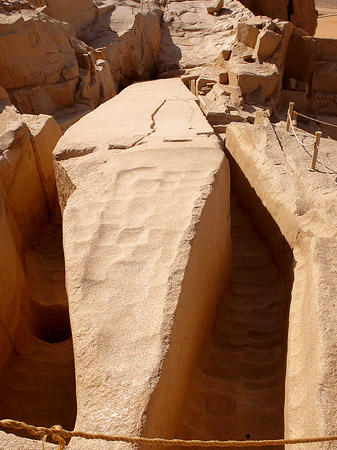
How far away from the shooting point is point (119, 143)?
3.12 meters

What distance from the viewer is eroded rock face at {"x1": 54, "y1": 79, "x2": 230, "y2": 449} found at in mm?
1501

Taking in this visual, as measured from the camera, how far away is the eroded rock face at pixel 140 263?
1501mm

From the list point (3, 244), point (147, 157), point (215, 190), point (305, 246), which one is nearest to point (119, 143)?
point (147, 157)

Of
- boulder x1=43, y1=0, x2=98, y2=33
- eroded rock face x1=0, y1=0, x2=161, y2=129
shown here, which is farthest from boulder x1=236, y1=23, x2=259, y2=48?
boulder x1=43, y1=0, x2=98, y2=33

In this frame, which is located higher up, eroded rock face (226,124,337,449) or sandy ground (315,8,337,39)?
eroded rock face (226,124,337,449)

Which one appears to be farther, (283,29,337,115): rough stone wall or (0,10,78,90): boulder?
(283,29,337,115): rough stone wall

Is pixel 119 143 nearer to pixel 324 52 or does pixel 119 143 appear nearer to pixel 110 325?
pixel 110 325

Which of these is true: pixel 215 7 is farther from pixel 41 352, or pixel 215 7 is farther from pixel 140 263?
pixel 140 263

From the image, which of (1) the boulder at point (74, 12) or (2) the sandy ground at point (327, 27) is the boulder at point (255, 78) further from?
(2) the sandy ground at point (327, 27)

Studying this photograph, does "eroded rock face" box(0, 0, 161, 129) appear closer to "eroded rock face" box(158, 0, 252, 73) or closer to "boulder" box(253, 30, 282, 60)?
"eroded rock face" box(158, 0, 252, 73)

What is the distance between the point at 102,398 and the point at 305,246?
1668 mm

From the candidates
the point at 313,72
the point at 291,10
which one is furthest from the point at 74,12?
the point at 291,10

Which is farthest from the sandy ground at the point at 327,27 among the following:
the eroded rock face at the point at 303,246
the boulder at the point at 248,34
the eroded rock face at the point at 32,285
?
the eroded rock face at the point at 32,285

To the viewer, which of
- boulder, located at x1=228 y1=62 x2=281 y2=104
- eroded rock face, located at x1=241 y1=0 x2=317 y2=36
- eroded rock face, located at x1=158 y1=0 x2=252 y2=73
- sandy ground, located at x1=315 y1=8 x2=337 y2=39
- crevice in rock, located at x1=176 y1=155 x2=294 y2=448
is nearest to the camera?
crevice in rock, located at x1=176 y1=155 x2=294 y2=448
